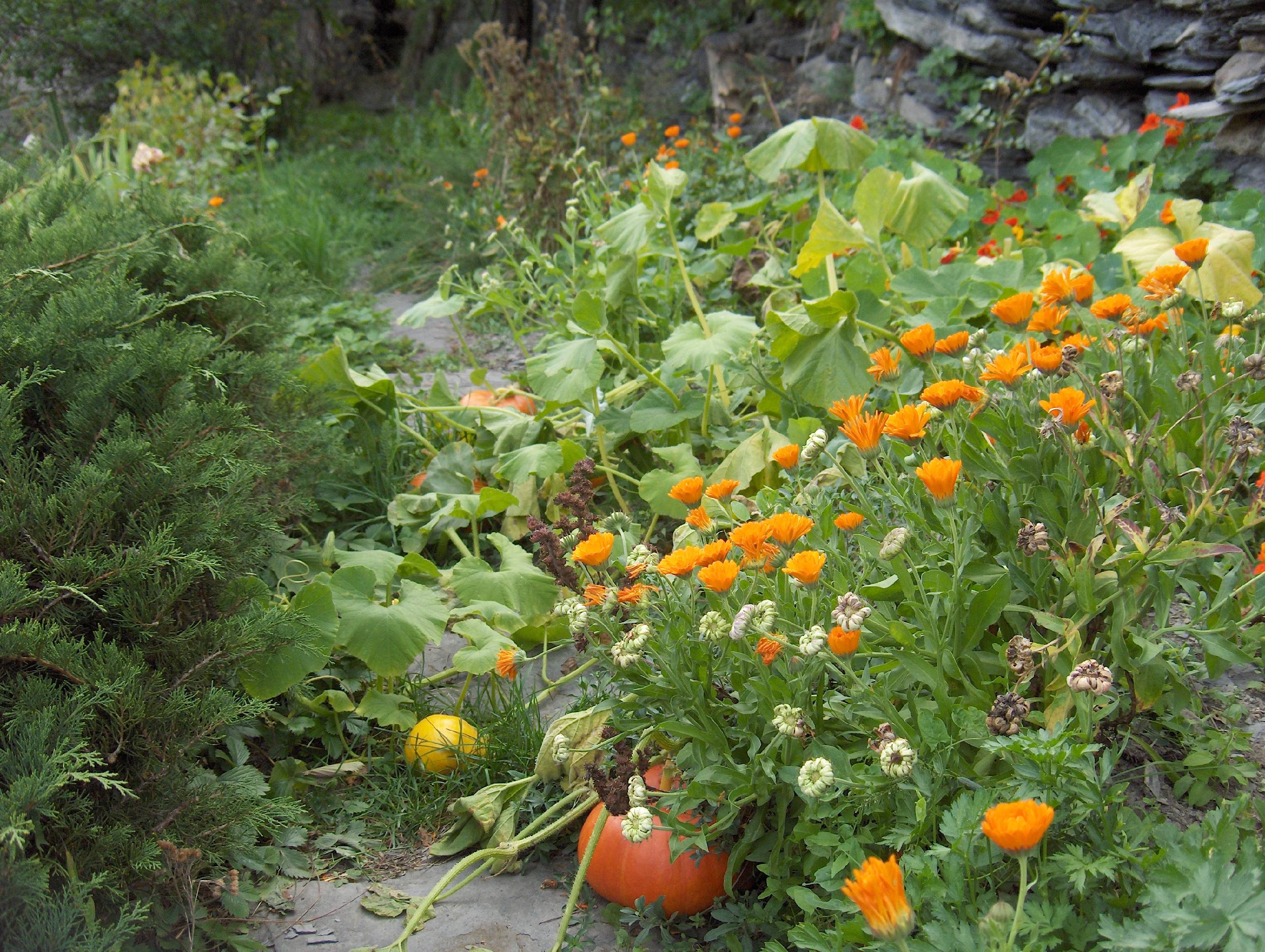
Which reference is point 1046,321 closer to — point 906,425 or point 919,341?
point 919,341

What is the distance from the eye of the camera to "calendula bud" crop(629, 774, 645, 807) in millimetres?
1388

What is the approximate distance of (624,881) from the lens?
1.57 meters

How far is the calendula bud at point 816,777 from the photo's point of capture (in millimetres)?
1201

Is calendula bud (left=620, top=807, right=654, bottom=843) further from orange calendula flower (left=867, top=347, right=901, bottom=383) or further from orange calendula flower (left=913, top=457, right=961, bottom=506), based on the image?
orange calendula flower (left=867, top=347, right=901, bottom=383)

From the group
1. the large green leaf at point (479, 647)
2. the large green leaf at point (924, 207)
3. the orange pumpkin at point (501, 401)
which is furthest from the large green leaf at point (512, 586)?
the large green leaf at point (924, 207)

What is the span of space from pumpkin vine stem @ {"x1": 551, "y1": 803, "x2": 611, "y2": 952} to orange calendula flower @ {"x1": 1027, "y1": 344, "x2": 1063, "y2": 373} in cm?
97

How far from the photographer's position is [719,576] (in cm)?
133

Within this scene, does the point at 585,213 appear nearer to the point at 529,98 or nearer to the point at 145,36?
the point at 529,98

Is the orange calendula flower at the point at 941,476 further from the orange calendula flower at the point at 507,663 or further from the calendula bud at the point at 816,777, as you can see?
the orange calendula flower at the point at 507,663

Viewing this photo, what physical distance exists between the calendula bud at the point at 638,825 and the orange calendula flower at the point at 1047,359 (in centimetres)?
90

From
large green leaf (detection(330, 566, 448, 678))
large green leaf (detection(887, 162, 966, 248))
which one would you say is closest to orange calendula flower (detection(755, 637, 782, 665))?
large green leaf (detection(330, 566, 448, 678))

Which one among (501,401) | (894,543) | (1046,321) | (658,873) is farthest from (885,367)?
(501,401)

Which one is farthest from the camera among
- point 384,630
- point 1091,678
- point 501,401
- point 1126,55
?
point 1126,55

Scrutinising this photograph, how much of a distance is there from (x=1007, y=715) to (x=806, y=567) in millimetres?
314
